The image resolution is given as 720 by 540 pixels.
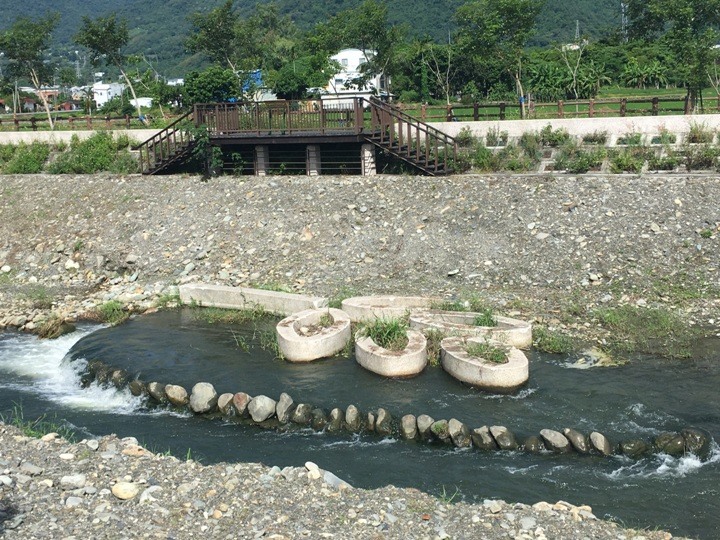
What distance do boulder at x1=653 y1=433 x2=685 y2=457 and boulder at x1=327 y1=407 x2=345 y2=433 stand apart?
5.48 meters

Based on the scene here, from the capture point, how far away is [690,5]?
1270 inches

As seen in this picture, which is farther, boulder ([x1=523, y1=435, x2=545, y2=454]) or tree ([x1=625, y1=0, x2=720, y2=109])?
tree ([x1=625, y1=0, x2=720, y2=109])

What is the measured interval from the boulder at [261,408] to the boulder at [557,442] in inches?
199

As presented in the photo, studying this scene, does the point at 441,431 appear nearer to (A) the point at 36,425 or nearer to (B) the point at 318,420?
(B) the point at 318,420

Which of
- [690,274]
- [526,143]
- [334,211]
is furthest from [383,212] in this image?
[690,274]

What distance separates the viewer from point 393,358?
53.9 ft

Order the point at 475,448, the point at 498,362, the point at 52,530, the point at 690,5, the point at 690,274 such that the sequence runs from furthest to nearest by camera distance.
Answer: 1. the point at 690,5
2. the point at 690,274
3. the point at 498,362
4. the point at 475,448
5. the point at 52,530

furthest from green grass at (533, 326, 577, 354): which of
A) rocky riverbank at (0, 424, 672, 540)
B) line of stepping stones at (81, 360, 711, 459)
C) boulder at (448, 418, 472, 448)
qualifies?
rocky riverbank at (0, 424, 672, 540)

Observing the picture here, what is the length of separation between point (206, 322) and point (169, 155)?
1113 centimetres

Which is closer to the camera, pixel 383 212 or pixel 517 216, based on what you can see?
pixel 517 216

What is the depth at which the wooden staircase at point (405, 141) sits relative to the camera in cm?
2672

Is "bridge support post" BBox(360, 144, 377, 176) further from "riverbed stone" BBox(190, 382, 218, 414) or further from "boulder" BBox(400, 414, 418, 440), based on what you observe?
"boulder" BBox(400, 414, 418, 440)

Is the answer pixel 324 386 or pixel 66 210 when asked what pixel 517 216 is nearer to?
pixel 324 386

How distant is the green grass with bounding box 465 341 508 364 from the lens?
53.0ft
